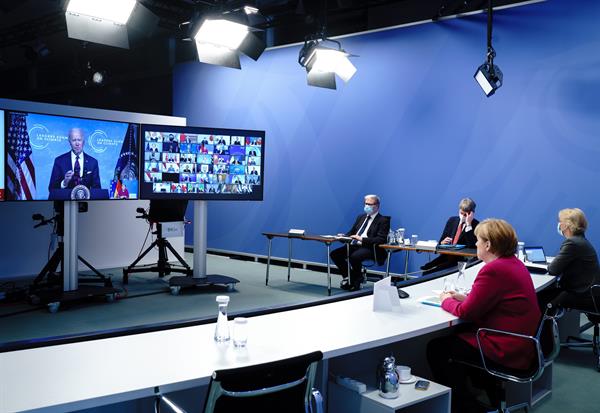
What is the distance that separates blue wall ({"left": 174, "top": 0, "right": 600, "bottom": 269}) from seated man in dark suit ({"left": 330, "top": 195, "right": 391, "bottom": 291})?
0.60m

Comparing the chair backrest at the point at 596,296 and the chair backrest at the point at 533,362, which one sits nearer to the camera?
the chair backrest at the point at 533,362

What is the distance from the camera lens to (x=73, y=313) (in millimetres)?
5734

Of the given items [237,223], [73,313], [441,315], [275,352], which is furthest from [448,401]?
[237,223]

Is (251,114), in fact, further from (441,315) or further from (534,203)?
(441,315)

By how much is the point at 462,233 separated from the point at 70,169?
443cm

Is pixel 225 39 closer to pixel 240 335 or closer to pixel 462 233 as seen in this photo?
pixel 462 233

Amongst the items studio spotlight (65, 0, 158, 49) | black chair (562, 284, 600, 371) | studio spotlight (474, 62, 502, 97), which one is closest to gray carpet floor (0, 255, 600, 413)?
black chair (562, 284, 600, 371)

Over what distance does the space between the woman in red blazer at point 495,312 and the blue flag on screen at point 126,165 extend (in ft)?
14.1

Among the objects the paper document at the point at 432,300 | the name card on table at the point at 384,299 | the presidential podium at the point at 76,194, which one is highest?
the presidential podium at the point at 76,194

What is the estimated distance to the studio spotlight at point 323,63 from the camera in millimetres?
7117

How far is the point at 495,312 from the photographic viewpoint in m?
2.99

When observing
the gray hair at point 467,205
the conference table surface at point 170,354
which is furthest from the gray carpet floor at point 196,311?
the gray hair at point 467,205

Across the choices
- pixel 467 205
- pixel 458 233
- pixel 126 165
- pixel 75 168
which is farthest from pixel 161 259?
pixel 467 205

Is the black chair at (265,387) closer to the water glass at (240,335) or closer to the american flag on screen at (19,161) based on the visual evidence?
the water glass at (240,335)
